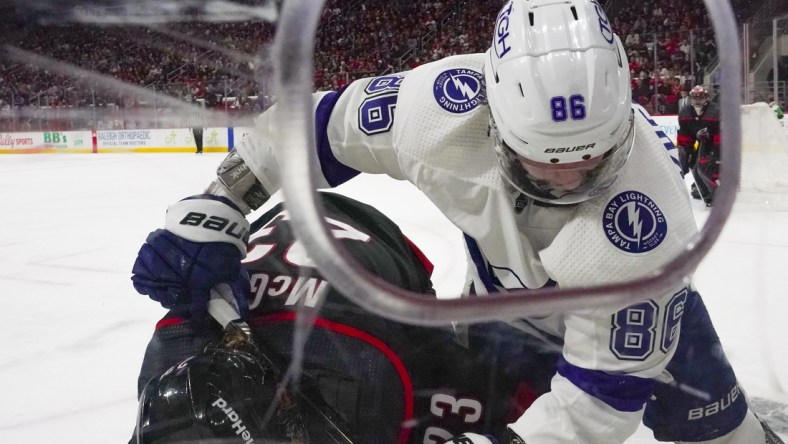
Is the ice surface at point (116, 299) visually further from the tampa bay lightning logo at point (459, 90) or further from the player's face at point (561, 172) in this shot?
the tampa bay lightning logo at point (459, 90)

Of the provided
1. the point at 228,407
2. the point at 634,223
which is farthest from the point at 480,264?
the point at 228,407

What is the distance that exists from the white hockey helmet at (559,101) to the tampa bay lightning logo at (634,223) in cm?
2

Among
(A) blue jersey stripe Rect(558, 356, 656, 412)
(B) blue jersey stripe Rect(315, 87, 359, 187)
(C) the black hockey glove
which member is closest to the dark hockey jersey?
(A) blue jersey stripe Rect(558, 356, 656, 412)

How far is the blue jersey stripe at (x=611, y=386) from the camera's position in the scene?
63cm

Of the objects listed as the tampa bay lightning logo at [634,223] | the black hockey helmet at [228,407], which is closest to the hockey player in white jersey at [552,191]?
the tampa bay lightning logo at [634,223]

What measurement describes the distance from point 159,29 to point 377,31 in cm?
36

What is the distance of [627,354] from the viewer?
63 cm

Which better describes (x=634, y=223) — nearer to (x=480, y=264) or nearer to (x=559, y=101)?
(x=559, y=101)

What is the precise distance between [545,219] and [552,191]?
0.06m

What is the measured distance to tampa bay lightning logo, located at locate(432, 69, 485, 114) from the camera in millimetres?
719

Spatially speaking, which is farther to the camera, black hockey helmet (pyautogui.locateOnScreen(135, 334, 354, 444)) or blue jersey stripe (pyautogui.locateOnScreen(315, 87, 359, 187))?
blue jersey stripe (pyautogui.locateOnScreen(315, 87, 359, 187))

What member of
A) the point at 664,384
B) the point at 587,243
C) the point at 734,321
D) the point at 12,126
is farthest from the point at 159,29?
the point at 734,321

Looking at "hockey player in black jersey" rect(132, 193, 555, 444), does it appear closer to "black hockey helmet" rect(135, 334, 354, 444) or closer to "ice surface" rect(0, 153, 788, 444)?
"black hockey helmet" rect(135, 334, 354, 444)

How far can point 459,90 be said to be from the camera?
74 centimetres
